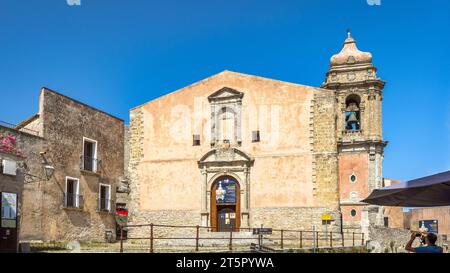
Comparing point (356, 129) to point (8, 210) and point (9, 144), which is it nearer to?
point (9, 144)

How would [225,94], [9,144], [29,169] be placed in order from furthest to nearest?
[225,94] → [29,169] → [9,144]

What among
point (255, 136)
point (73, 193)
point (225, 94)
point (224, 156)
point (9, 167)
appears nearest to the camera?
point (9, 167)

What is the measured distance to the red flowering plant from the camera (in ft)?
66.5

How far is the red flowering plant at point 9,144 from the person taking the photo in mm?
20281

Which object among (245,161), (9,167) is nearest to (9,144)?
(9,167)

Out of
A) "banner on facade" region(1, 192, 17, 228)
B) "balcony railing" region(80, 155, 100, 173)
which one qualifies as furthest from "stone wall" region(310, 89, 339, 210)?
"banner on facade" region(1, 192, 17, 228)

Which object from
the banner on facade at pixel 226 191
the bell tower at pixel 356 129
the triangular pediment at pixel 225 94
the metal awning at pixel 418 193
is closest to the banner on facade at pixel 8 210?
the metal awning at pixel 418 193

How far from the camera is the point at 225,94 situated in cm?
2697

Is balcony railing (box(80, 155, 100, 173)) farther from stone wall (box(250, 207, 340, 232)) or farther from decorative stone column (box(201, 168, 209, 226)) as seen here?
stone wall (box(250, 207, 340, 232))

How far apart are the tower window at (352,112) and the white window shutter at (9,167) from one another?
18683 mm

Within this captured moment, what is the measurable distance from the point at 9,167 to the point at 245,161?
37.3ft

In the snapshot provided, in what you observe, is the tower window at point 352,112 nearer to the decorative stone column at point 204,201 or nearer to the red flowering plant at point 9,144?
the decorative stone column at point 204,201

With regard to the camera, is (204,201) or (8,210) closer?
(8,210)
